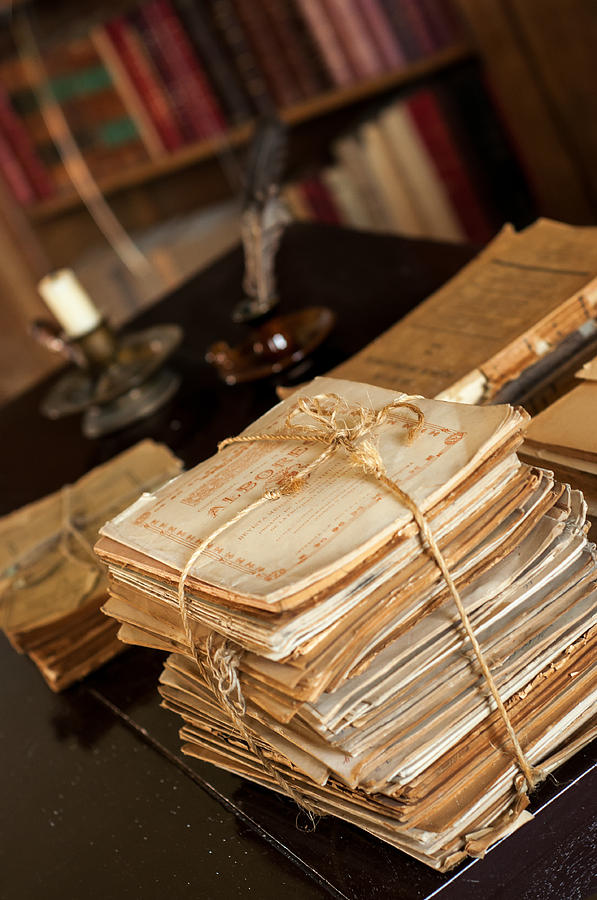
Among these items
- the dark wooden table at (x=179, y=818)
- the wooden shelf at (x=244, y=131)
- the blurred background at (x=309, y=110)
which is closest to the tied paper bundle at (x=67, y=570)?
the dark wooden table at (x=179, y=818)

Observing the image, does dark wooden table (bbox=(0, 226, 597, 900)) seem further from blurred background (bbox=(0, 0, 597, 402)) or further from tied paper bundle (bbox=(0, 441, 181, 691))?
blurred background (bbox=(0, 0, 597, 402))

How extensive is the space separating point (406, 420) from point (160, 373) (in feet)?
3.01

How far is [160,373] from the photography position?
1554mm

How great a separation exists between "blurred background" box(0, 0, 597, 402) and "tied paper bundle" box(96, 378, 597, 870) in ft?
6.19

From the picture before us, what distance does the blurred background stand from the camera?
2545 mm

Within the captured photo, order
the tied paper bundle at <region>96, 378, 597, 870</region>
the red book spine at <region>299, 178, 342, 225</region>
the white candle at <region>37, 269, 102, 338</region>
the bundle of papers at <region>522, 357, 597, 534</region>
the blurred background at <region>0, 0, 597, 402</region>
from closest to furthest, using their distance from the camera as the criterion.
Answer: the tied paper bundle at <region>96, 378, 597, 870</region> < the bundle of papers at <region>522, 357, 597, 534</region> < the white candle at <region>37, 269, 102, 338</region> < the blurred background at <region>0, 0, 597, 402</region> < the red book spine at <region>299, 178, 342, 225</region>

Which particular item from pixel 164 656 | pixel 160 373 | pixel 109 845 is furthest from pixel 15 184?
→ pixel 109 845

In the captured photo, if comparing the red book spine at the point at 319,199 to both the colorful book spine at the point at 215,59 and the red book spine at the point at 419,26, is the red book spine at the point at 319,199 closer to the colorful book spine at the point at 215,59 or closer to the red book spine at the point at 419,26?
the colorful book spine at the point at 215,59

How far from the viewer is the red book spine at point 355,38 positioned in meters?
2.57

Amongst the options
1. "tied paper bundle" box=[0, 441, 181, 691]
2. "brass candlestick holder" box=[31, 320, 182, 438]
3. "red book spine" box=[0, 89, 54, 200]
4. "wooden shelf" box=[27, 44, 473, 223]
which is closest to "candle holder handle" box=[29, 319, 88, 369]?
"brass candlestick holder" box=[31, 320, 182, 438]

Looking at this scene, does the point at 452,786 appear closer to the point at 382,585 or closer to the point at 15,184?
the point at 382,585

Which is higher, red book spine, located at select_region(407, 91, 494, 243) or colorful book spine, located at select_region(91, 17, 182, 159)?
colorful book spine, located at select_region(91, 17, 182, 159)

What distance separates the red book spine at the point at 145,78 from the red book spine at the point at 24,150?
0.44 meters

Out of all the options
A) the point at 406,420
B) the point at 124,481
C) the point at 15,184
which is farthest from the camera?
the point at 15,184
